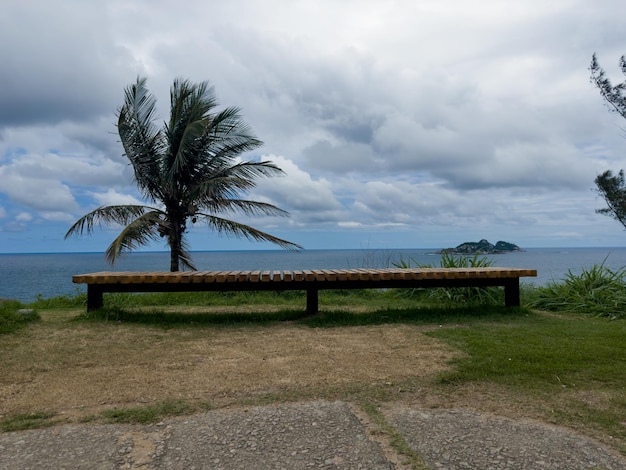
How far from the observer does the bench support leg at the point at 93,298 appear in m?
5.91

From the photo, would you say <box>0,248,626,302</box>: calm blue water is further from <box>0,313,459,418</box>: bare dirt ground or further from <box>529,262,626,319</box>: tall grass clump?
<box>0,313,459,418</box>: bare dirt ground

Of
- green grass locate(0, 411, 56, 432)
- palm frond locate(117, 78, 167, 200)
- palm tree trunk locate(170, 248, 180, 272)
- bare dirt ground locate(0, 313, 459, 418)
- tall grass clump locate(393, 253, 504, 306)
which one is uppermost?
palm frond locate(117, 78, 167, 200)

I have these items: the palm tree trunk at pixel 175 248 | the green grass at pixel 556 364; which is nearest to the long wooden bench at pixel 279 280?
the green grass at pixel 556 364

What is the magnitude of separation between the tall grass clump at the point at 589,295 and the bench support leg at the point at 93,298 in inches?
239

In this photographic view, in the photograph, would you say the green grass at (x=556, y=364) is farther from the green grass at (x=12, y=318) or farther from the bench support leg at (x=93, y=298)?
the green grass at (x=12, y=318)

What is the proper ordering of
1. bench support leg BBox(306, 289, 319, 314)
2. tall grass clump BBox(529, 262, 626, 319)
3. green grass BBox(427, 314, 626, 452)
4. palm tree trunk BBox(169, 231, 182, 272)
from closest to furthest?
green grass BBox(427, 314, 626, 452) → bench support leg BBox(306, 289, 319, 314) → tall grass clump BBox(529, 262, 626, 319) → palm tree trunk BBox(169, 231, 182, 272)

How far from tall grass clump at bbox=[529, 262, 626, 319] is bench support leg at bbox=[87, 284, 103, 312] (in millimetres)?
6082

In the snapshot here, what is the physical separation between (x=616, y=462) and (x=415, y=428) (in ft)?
2.76

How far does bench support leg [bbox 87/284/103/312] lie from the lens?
591 cm

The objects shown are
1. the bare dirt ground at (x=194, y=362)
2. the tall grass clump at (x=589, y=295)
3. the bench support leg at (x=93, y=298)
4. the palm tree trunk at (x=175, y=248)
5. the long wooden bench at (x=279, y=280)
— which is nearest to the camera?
the bare dirt ground at (x=194, y=362)

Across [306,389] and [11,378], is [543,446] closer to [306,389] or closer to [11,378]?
[306,389]

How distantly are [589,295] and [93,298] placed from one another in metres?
6.80

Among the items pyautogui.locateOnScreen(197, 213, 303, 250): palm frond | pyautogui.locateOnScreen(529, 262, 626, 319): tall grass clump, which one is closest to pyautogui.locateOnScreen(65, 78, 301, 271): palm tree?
pyautogui.locateOnScreen(197, 213, 303, 250): palm frond

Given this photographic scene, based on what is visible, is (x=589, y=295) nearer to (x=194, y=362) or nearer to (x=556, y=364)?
(x=556, y=364)
